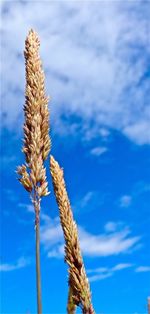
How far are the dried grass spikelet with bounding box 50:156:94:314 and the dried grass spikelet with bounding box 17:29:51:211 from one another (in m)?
0.15

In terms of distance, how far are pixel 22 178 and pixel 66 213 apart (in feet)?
1.68

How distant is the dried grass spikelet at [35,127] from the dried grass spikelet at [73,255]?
0.49ft

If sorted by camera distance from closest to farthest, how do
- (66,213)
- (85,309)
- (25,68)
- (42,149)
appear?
(85,309) → (66,213) → (42,149) → (25,68)

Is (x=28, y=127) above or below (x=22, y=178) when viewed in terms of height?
above

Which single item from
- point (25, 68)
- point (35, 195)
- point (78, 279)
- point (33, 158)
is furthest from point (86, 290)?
point (25, 68)

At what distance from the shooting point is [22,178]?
12.6ft

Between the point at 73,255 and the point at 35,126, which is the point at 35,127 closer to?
the point at 35,126

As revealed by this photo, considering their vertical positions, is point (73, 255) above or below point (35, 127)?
below

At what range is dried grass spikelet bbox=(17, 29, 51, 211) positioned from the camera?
382 cm

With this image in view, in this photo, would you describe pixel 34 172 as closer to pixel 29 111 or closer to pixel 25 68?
pixel 29 111

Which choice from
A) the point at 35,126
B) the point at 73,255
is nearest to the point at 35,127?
the point at 35,126

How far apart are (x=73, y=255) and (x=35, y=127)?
1209 millimetres

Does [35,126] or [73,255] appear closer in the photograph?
[73,255]

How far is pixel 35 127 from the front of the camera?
13.1ft
